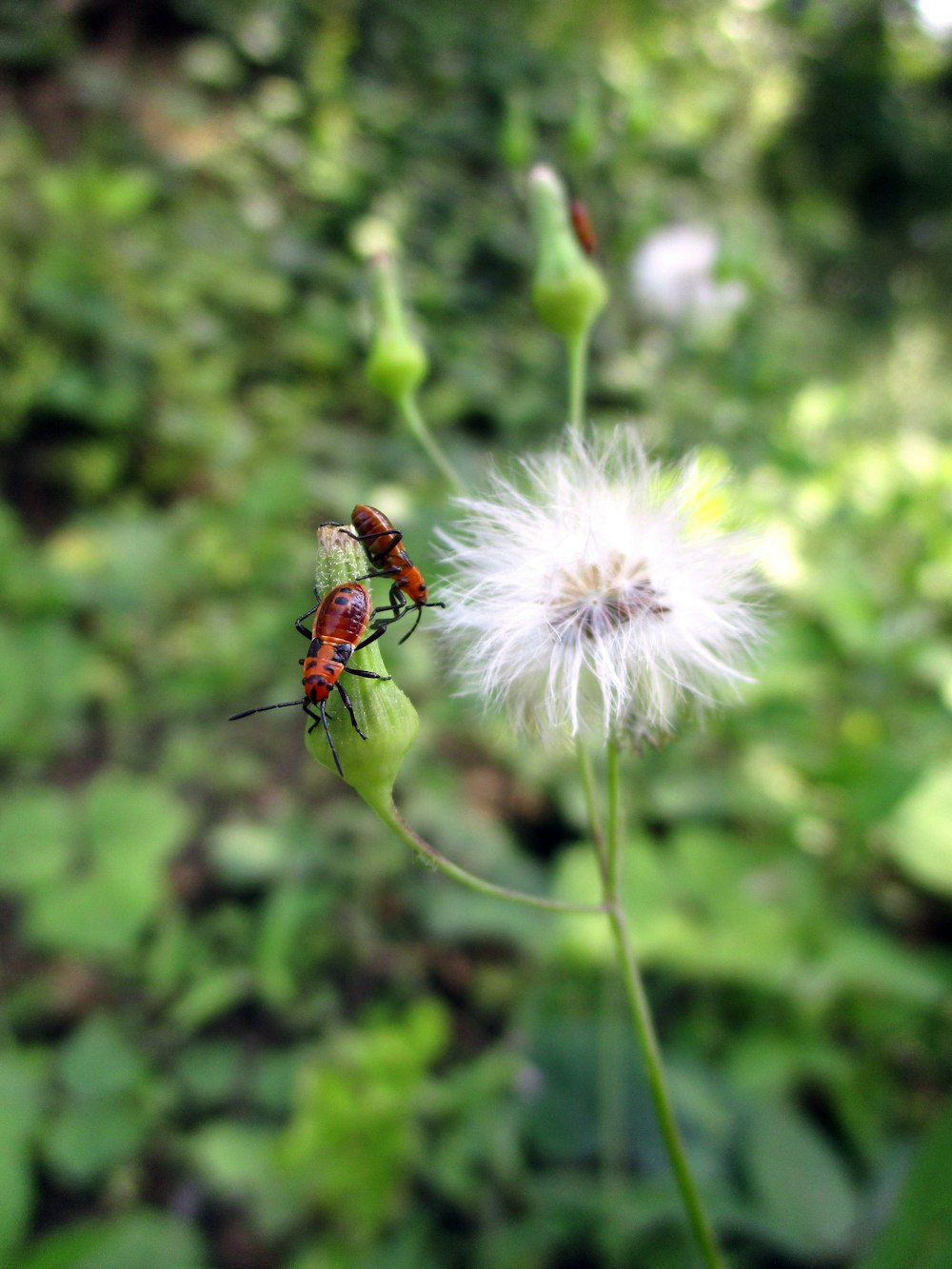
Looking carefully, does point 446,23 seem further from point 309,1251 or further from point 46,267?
point 309,1251

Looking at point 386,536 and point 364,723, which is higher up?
point 386,536

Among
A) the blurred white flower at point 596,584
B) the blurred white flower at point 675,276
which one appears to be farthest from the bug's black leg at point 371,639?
the blurred white flower at point 675,276

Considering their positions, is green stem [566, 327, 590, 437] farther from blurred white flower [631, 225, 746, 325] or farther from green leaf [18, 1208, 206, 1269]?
blurred white flower [631, 225, 746, 325]

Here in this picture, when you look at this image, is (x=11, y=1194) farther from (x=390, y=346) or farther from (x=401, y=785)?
(x=390, y=346)

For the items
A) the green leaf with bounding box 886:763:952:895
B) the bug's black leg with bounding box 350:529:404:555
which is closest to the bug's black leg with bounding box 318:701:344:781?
the bug's black leg with bounding box 350:529:404:555

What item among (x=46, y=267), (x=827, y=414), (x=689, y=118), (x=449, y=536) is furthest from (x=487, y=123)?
(x=449, y=536)

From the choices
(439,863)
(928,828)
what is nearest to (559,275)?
(439,863)

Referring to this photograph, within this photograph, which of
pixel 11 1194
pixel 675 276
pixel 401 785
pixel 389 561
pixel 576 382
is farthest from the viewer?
pixel 675 276
